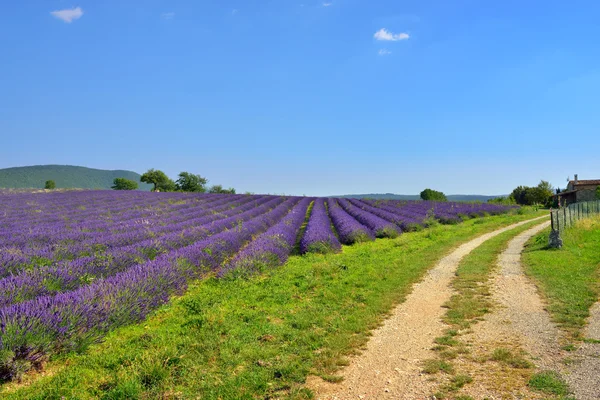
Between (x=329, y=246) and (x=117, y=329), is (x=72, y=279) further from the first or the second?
(x=329, y=246)

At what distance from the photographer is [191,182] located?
77250mm

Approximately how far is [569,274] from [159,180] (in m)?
78.5

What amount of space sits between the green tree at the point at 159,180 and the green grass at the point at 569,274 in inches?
2897

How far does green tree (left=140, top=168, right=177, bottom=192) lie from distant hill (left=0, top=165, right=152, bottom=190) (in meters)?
32.0

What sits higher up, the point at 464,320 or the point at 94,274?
the point at 94,274

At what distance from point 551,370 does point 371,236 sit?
14.0 meters

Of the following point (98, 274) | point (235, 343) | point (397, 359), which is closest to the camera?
point (397, 359)

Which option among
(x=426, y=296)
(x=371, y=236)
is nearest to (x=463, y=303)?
(x=426, y=296)

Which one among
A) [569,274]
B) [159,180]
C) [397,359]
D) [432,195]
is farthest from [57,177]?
[397,359]

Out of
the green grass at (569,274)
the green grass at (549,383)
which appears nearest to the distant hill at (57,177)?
the green grass at (569,274)

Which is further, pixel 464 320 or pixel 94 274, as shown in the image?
pixel 94 274

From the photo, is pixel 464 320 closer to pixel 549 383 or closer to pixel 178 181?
pixel 549 383

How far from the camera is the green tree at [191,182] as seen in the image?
7631 centimetres

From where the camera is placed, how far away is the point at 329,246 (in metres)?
14.3
